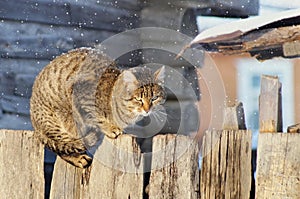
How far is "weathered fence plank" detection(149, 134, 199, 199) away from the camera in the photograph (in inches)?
75.4

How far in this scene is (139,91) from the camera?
8.29ft

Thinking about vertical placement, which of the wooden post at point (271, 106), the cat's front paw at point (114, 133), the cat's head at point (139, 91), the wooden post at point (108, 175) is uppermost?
A: the cat's head at point (139, 91)

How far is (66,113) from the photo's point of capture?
95.1 inches

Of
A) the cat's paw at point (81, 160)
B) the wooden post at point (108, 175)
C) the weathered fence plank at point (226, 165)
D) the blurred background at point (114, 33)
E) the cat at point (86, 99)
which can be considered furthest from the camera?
the blurred background at point (114, 33)

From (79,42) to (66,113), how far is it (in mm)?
766

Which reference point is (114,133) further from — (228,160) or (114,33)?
(114,33)

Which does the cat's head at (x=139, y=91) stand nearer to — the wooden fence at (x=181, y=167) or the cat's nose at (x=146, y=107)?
the cat's nose at (x=146, y=107)

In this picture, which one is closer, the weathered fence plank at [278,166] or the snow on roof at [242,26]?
the weathered fence plank at [278,166]

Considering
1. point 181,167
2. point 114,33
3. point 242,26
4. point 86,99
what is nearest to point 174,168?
point 181,167

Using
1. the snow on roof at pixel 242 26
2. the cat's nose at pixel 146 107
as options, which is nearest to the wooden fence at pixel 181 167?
the cat's nose at pixel 146 107

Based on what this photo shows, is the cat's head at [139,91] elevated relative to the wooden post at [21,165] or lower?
elevated

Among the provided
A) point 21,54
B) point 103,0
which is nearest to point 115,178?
point 21,54

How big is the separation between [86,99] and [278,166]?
0.86 meters

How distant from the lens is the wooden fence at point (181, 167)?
1759mm
